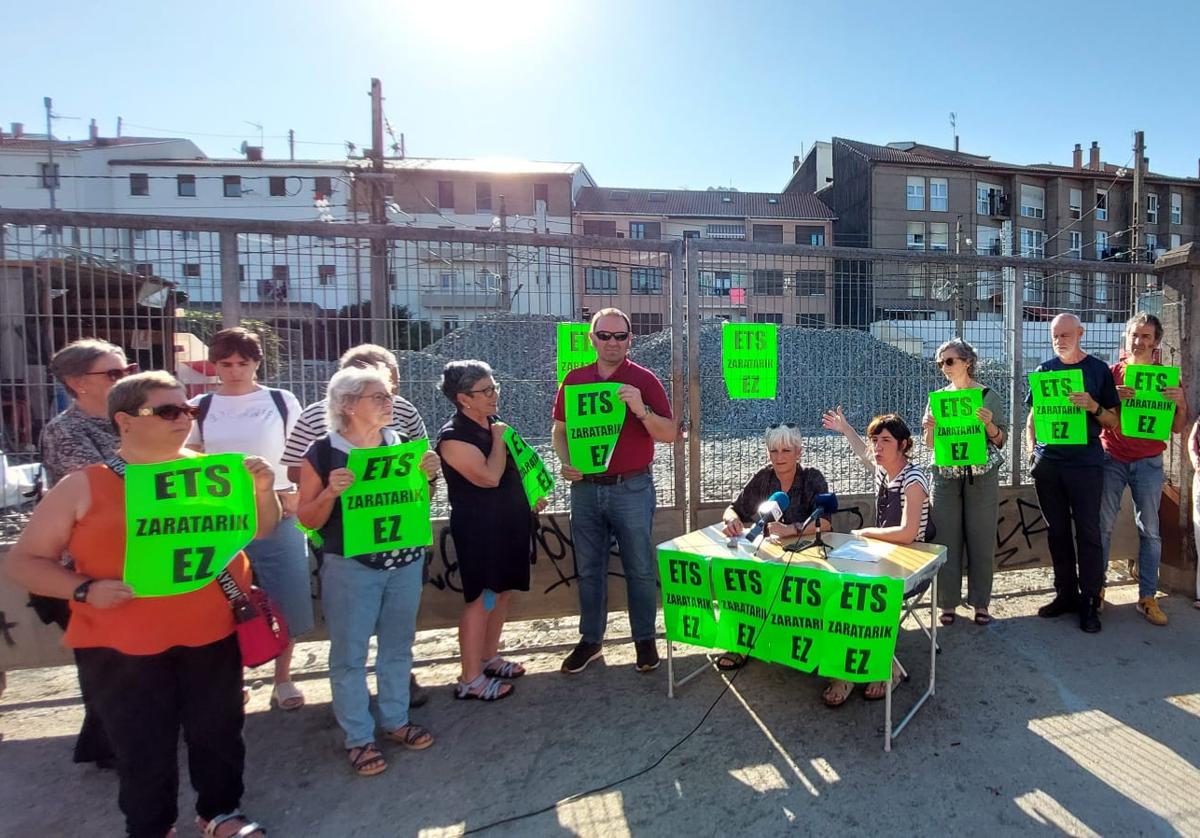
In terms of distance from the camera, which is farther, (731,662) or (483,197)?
(483,197)

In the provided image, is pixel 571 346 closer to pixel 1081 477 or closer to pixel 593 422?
pixel 593 422

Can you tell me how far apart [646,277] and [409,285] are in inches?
65.3

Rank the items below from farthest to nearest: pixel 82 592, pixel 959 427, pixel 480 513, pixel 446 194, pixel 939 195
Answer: pixel 446 194, pixel 939 195, pixel 959 427, pixel 480 513, pixel 82 592

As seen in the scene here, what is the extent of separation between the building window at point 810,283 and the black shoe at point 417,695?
385 centimetres

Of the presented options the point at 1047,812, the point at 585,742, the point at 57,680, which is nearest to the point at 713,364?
the point at 585,742

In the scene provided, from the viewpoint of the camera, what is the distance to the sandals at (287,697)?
3.88 m

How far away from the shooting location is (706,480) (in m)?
5.14

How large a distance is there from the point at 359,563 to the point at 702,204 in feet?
152

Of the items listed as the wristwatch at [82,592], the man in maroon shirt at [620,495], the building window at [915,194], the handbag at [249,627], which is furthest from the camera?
the building window at [915,194]

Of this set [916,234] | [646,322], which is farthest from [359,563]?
[916,234]

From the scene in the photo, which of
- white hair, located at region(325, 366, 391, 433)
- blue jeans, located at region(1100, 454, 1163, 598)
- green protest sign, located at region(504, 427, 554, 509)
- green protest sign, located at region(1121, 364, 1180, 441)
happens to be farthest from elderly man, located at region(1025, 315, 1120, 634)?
white hair, located at region(325, 366, 391, 433)

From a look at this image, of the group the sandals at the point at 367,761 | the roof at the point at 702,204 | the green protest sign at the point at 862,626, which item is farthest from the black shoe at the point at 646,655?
the roof at the point at 702,204

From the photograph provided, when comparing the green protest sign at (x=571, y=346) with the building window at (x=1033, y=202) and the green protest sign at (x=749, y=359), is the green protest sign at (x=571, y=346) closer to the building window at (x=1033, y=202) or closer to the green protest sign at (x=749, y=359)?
the green protest sign at (x=749, y=359)

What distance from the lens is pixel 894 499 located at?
393 centimetres
